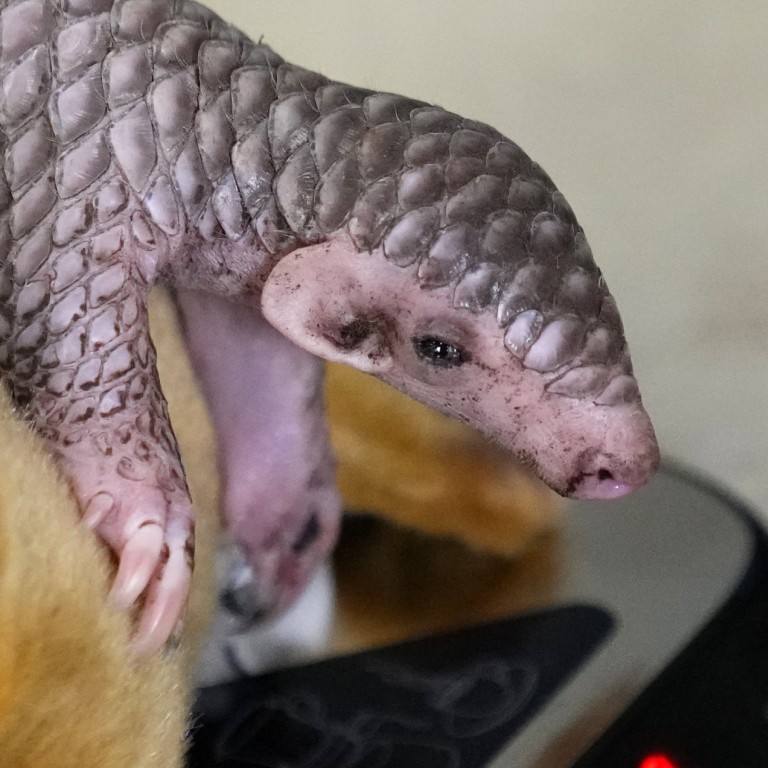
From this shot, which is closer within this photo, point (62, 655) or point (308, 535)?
point (62, 655)

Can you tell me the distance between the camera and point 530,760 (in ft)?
1.48

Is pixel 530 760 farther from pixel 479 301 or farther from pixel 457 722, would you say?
pixel 479 301

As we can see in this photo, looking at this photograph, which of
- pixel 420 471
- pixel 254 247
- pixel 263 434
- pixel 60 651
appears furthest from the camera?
pixel 420 471

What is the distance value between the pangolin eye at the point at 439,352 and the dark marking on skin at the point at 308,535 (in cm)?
17

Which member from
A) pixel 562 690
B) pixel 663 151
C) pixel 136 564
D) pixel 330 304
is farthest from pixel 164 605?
pixel 663 151

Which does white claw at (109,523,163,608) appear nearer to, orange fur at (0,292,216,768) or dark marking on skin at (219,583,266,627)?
orange fur at (0,292,216,768)

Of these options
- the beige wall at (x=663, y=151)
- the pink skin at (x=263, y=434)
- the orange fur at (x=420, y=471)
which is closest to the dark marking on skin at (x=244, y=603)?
the pink skin at (x=263, y=434)

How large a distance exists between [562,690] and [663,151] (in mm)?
420

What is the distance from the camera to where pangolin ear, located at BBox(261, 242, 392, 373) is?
325 mm

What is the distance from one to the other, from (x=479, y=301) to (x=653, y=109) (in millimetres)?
449

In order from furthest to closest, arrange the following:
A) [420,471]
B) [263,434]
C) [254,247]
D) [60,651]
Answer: [420,471] < [263,434] < [254,247] < [60,651]

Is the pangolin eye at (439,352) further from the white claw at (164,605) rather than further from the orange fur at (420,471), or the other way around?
the orange fur at (420,471)

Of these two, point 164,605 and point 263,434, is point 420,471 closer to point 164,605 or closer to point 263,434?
point 263,434

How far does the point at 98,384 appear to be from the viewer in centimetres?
33
